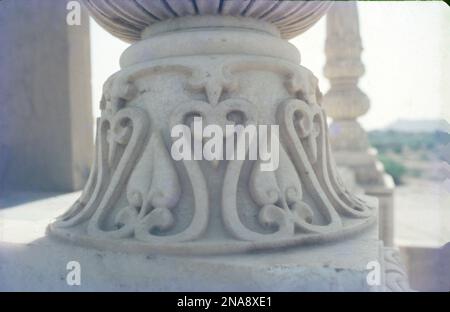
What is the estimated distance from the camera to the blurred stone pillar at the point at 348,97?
5.41 metres

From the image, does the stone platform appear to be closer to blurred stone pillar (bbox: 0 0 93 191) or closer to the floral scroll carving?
the floral scroll carving

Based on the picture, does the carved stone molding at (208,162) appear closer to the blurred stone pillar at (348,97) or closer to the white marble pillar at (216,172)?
the white marble pillar at (216,172)

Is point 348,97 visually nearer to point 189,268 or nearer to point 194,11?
point 194,11

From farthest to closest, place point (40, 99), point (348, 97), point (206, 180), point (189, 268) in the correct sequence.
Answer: point (348, 97) → point (40, 99) → point (206, 180) → point (189, 268)

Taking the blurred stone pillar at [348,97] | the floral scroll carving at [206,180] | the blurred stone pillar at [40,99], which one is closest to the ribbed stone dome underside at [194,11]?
the floral scroll carving at [206,180]

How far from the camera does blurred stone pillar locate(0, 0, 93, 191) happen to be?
3.90m

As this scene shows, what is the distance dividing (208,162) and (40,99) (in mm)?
2880

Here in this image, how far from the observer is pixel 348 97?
5547 millimetres

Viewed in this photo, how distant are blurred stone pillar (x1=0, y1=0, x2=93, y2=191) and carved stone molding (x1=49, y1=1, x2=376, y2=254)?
209cm

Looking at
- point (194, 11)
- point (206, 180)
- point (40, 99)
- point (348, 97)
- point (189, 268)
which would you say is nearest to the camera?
point (189, 268)

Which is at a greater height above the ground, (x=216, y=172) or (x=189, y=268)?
(x=216, y=172)

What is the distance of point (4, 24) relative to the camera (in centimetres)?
381

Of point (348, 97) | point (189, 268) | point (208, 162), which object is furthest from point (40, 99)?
point (348, 97)

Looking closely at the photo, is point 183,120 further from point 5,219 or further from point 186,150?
point 5,219
